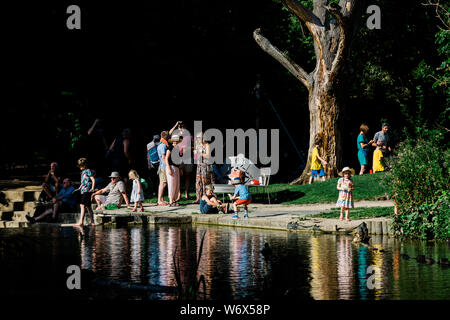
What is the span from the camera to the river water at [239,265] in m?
8.74

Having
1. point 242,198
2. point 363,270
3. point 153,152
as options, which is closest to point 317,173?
point 153,152

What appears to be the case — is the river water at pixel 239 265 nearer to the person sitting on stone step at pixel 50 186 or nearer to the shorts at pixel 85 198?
the shorts at pixel 85 198

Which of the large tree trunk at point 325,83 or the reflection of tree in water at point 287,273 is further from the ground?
the large tree trunk at point 325,83

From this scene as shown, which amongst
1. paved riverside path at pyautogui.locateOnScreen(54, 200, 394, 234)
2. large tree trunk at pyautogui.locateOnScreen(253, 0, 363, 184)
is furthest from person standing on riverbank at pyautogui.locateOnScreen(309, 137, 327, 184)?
paved riverside path at pyautogui.locateOnScreen(54, 200, 394, 234)

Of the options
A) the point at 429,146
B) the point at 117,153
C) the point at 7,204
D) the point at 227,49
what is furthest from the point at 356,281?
the point at 227,49

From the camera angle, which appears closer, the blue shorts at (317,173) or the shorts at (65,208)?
the shorts at (65,208)

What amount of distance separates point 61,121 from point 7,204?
4.28 feet

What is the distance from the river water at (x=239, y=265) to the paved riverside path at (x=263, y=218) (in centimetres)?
53

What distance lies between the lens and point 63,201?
20250 millimetres

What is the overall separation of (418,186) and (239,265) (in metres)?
5.58

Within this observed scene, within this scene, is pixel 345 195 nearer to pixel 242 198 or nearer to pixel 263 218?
pixel 263 218

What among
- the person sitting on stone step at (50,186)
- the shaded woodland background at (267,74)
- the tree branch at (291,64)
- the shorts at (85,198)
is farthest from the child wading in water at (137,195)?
the tree branch at (291,64)
